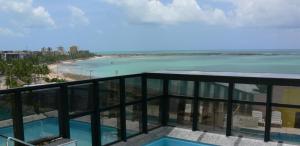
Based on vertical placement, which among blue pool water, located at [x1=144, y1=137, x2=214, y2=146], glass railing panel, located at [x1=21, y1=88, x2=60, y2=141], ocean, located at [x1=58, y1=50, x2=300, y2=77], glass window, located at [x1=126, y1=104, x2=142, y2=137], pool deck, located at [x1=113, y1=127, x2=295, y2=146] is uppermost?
glass railing panel, located at [x1=21, y1=88, x2=60, y2=141]

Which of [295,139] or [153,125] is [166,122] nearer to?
[153,125]

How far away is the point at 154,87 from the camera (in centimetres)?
979

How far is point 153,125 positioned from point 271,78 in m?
3.88

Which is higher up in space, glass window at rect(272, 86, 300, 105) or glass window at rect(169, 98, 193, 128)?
glass window at rect(272, 86, 300, 105)

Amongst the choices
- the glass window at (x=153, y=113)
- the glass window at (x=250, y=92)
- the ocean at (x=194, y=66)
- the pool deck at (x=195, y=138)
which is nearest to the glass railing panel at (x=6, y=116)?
the pool deck at (x=195, y=138)

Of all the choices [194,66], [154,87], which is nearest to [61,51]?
[194,66]

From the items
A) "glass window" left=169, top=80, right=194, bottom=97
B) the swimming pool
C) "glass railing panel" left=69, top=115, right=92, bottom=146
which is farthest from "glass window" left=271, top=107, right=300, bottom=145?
"glass railing panel" left=69, top=115, right=92, bottom=146

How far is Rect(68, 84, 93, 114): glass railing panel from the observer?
714 centimetres

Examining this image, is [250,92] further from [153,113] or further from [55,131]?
[55,131]

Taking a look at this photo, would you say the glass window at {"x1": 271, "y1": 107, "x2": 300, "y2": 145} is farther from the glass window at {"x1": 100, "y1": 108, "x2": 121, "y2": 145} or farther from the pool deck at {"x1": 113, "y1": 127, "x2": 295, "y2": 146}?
the glass window at {"x1": 100, "y1": 108, "x2": 121, "y2": 145}

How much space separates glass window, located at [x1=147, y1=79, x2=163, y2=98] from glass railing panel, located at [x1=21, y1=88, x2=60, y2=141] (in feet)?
11.4

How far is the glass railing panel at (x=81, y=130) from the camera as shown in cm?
718

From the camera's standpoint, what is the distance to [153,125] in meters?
9.88

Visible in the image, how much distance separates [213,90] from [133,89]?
2374 millimetres
